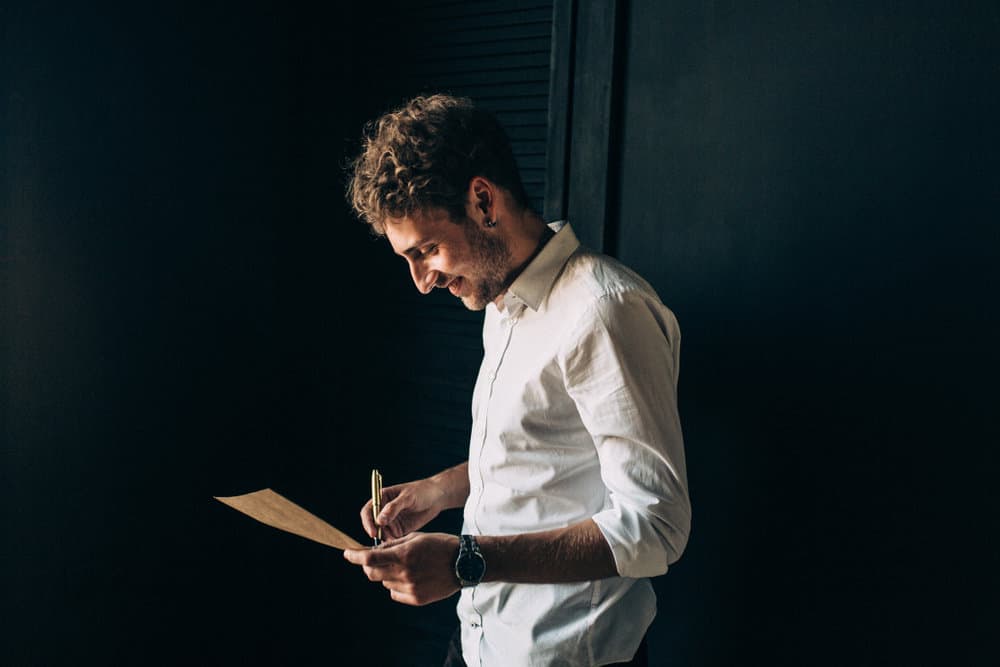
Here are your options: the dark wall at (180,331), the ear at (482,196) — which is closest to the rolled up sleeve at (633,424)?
the ear at (482,196)

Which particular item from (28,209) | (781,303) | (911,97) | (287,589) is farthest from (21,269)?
(911,97)

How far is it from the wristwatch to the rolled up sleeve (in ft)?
0.60

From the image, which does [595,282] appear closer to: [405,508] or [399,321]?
[405,508]

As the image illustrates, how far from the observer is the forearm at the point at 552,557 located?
123 cm

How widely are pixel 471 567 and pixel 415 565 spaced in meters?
0.08

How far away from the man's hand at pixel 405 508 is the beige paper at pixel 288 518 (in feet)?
1.01

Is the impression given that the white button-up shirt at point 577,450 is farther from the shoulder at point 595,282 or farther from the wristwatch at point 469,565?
the wristwatch at point 469,565

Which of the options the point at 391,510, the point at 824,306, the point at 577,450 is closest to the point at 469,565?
the point at 577,450

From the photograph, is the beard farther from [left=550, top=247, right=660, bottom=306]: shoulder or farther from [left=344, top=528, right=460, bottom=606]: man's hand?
[left=344, top=528, right=460, bottom=606]: man's hand

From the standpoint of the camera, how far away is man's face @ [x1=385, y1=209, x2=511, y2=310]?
1.43 meters

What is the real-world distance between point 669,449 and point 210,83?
145cm

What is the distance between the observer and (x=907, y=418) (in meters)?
1.50

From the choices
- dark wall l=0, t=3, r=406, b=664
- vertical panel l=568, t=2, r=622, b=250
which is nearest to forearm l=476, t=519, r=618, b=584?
vertical panel l=568, t=2, r=622, b=250

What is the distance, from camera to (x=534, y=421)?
1404mm
